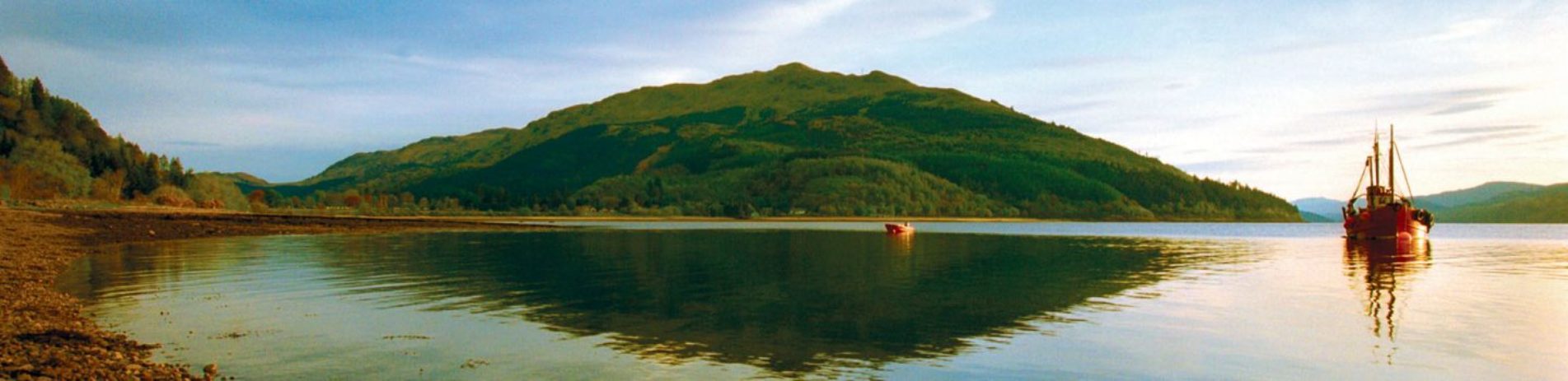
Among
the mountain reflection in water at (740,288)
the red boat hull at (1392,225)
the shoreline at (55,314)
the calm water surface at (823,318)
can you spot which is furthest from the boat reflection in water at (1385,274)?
the shoreline at (55,314)

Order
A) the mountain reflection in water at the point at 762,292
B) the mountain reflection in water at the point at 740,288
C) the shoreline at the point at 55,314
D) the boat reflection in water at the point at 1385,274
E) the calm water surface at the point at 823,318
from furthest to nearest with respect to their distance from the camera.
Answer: the boat reflection in water at the point at 1385,274 < the mountain reflection in water at the point at 740,288 < the mountain reflection in water at the point at 762,292 < the calm water surface at the point at 823,318 < the shoreline at the point at 55,314

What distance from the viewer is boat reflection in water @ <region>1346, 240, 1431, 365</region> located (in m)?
31.7

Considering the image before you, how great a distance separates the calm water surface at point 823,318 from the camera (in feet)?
74.3

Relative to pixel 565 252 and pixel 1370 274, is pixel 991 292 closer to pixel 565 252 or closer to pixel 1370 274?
pixel 1370 274

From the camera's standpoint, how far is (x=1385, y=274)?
2296 inches

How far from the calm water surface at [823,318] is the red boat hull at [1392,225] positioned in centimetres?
6702

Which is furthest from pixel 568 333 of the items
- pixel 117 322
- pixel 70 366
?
pixel 117 322

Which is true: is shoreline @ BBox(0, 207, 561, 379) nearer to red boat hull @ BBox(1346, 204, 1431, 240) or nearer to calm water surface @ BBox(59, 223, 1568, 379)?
calm water surface @ BBox(59, 223, 1568, 379)

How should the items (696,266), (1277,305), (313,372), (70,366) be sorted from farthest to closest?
(696,266) → (1277,305) → (313,372) → (70,366)

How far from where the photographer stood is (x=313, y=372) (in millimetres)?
20828

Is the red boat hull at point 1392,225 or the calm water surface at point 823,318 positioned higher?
the red boat hull at point 1392,225

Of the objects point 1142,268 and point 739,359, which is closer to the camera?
point 739,359

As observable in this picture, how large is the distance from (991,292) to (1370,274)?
30.5 meters

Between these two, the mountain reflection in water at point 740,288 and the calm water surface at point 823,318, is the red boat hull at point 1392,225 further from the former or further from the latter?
the calm water surface at point 823,318
